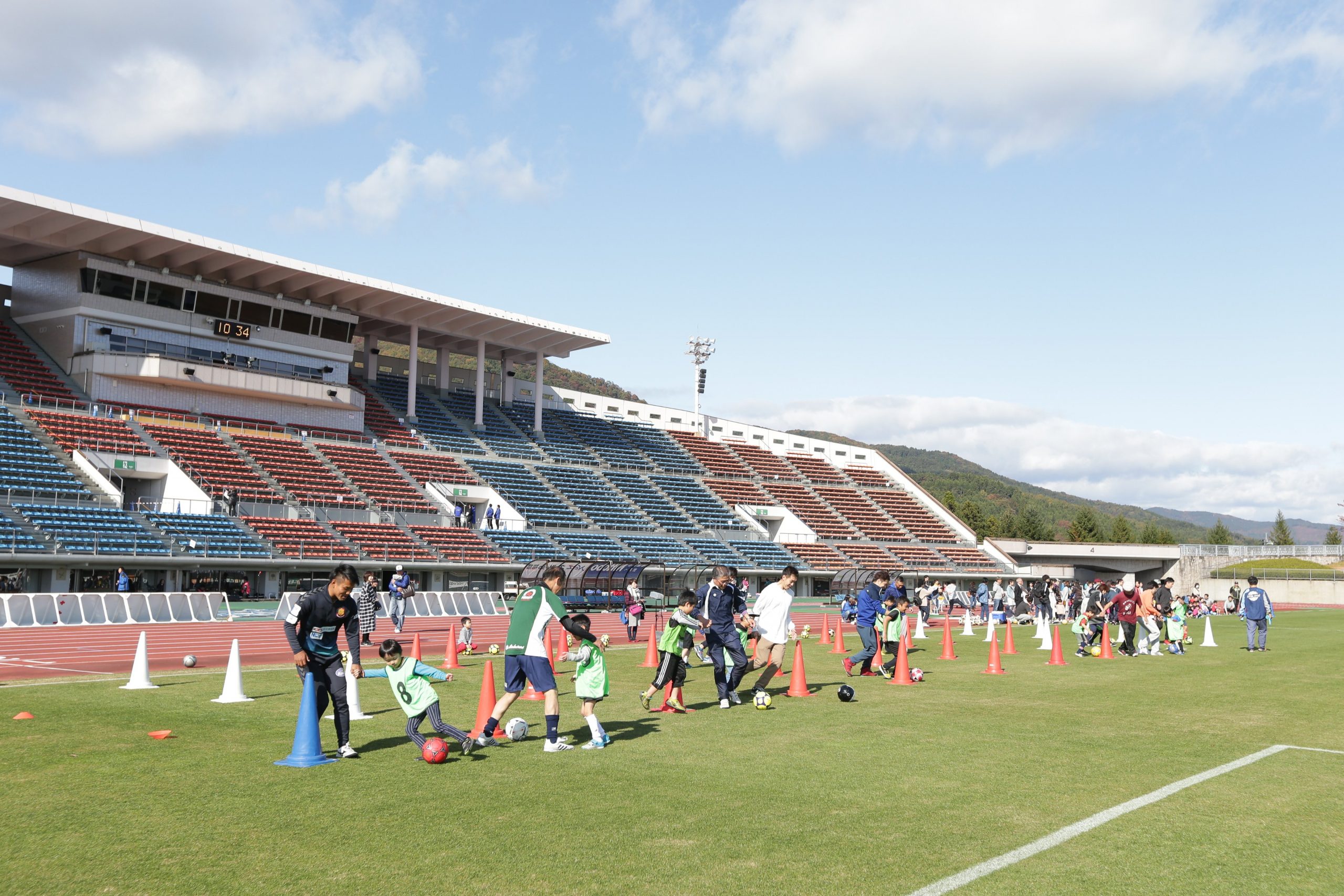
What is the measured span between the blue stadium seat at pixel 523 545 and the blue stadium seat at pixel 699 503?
13.2 m

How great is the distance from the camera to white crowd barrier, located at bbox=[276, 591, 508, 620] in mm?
34969

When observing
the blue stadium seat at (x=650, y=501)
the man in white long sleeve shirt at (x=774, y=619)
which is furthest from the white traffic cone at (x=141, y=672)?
the blue stadium seat at (x=650, y=501)

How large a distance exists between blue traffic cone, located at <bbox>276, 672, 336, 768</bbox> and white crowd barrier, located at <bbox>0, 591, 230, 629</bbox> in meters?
21.4

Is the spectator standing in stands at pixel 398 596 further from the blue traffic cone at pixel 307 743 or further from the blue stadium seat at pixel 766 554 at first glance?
the blue stadium seat at pixel 766 554

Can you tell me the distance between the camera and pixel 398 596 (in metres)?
30.2

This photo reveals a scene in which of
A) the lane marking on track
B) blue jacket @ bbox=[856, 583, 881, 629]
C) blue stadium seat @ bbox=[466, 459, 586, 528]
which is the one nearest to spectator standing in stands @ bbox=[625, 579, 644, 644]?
blue jacket @ bbox=[856, 583, 881, 629]

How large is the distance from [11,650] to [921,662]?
732 inches

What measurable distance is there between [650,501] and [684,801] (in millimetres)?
53721

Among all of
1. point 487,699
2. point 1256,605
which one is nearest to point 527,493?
point 1256,605

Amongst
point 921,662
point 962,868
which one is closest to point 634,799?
point 962,868

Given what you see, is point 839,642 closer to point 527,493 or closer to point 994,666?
point 994,666

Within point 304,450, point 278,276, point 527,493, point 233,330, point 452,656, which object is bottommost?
point 452,656

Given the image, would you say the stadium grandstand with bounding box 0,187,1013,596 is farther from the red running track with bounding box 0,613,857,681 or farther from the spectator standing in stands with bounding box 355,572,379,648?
the spectator standing in stands with bounding box 355,572,379,648

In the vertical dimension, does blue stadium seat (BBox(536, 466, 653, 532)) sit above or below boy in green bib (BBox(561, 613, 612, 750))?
above
